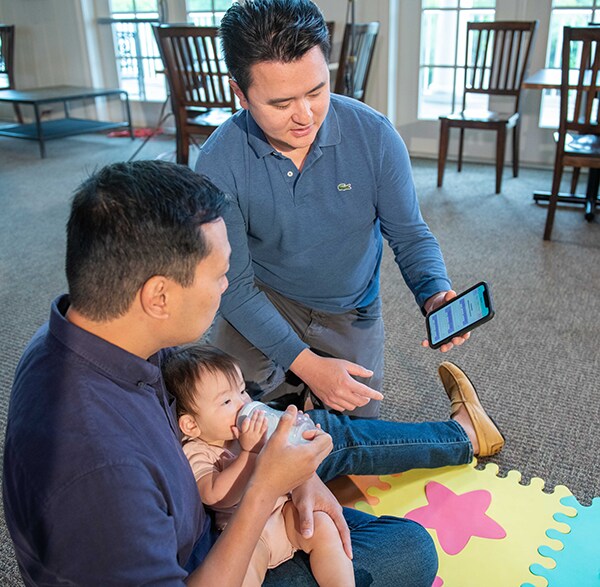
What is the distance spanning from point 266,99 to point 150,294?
2.07 feet

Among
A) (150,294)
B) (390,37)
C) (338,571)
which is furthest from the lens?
(390,37)

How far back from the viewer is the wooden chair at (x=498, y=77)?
3.40m

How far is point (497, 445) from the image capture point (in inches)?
60.4

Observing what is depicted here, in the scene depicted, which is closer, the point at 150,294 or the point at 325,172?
the point at 150,294

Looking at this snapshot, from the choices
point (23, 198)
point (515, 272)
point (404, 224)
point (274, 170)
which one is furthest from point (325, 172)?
point (23, 198)

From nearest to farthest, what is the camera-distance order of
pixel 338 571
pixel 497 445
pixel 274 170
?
pixel 338 571 → pixel 274 170 → pixel 497 445

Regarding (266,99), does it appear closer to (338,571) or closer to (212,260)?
(212,260)

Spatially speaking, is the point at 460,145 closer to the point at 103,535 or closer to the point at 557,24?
the point at 557,24

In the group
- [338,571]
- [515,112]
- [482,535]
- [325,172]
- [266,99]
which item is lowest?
[482,535]

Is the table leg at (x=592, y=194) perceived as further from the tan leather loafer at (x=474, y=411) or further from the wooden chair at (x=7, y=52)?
the wooden chair at (x=7, y=52)

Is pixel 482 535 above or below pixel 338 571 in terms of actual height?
below

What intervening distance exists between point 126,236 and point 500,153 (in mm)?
3021

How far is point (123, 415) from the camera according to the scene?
71cm

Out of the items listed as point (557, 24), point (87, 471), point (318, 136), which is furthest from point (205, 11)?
point (87, 471)
